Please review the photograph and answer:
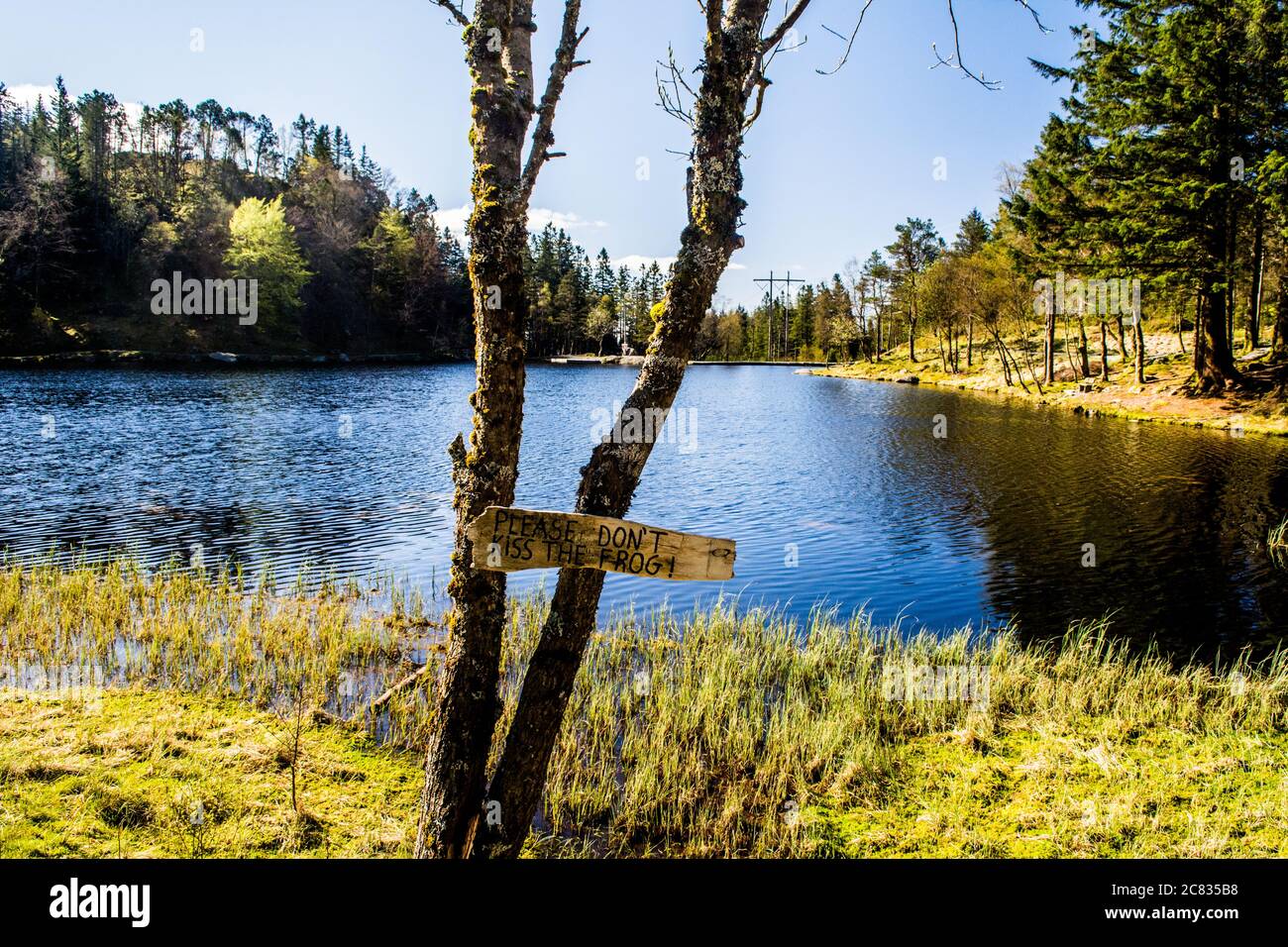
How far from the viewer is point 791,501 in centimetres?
2470

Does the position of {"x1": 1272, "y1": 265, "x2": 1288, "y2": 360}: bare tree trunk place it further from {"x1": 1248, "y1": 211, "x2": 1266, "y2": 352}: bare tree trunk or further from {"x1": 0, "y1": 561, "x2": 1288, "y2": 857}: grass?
{"x1": 0, "y1": 561, "x2": 1288, "y2": 857}: grass

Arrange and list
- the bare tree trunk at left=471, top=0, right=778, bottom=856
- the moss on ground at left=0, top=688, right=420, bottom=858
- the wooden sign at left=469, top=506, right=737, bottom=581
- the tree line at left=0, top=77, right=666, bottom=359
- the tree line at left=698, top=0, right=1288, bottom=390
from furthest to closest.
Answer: the tree line at left=0, top=77, right=666, bottom=359, the tree line at left=698, top=0, right=1288, bottom=390, the moss on ground at left=0, top=688, right=420, bottom=858, the bare tree trunk at left=471, top=0, right=778, bottom=856, the wooden sign at left=469, top=506, right=737, bottom=581

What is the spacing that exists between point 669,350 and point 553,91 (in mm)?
1948

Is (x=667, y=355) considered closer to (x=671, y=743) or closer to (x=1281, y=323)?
(x=671, y=743)

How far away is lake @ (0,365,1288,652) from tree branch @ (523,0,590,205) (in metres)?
10.5

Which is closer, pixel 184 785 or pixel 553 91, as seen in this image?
pixel 553 91

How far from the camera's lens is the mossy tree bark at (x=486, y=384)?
15.5ft

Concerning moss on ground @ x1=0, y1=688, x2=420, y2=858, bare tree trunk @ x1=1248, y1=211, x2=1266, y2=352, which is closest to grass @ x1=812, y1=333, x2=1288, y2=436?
bare tree trunk @ x1=1248, y1=211, x2=1266, y2=352

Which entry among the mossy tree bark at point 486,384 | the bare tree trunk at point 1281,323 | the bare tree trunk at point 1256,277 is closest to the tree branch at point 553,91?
the mossy tree bark at point 486,384

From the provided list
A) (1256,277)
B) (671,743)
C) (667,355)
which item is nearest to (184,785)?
(671,743)

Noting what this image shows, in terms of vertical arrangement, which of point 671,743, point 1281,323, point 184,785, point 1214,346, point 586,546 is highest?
point 1281,323

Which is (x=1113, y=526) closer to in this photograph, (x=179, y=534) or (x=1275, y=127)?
(x=179, y=534)

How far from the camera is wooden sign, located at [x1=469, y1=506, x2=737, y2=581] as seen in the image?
4438 millimetres

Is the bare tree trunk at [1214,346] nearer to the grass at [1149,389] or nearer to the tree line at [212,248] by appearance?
the grass at [1149,389]
